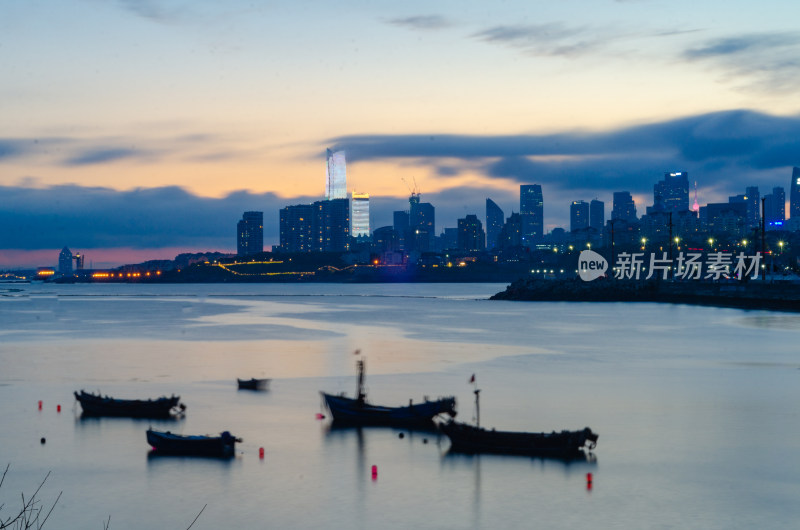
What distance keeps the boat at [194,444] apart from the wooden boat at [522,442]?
11152mm

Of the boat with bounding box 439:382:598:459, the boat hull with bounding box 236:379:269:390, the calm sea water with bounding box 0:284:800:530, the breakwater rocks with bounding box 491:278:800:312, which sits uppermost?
the breakwater rocks with bounding box 491:278:800:312

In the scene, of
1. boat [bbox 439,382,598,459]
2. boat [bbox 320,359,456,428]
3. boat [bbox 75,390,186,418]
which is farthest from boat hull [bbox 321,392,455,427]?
boat [bbox 75,390,186,418]

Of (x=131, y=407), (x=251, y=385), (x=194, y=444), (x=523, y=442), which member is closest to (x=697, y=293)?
(x=251, y=385)

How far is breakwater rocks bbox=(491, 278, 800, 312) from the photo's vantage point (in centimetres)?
13675

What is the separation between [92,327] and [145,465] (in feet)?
337

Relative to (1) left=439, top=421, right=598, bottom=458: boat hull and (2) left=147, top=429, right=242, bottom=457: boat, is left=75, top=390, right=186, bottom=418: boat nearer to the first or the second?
(2) left=147, top=429, right=242, bottom=457: boat

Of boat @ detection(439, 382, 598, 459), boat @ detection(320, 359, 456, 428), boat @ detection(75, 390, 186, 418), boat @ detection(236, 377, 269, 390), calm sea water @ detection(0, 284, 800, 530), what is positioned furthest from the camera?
boat @ detection(236, 377, 269, 390)

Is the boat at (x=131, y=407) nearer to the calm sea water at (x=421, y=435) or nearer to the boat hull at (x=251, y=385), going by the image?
the calm sea water at (x=421, y=435)

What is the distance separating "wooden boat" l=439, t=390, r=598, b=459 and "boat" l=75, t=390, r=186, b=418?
19591mm

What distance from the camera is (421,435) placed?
45.8 meters

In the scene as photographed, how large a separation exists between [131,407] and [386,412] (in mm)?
16503

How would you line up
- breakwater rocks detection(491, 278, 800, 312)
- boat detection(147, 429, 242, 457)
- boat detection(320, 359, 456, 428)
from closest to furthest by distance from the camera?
boat detection(147, 429, 242, 457), boat detection(320, 359, 456, 428), breakwater rocks detection(491, 278, 800, 312)

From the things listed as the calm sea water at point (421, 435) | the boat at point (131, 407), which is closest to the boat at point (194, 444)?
the calm sea water at point (421, 435)

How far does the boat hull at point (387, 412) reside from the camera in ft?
155
